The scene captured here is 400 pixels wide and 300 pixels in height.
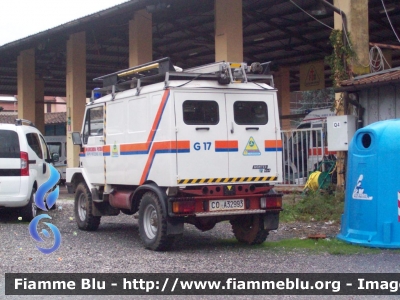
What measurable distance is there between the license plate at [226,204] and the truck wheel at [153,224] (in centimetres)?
74

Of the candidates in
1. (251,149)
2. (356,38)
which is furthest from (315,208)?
(356,38)

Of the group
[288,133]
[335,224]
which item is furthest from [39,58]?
[335,224]

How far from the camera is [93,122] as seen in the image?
37.4 ft

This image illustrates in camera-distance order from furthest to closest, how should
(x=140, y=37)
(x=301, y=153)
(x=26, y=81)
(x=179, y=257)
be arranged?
(x=26, y=81) < (x=140, y=37) < (x=301, y=153) < (x=179, y=257)

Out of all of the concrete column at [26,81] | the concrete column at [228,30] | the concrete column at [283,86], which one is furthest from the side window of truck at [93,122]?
the concrete column at [283,86]

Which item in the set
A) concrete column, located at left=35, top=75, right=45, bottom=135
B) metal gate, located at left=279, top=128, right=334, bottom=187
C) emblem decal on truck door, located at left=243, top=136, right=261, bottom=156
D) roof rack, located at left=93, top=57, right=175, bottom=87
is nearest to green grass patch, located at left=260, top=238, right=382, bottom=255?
emblem decal on truck door, located at left=243, top=136, right=261, bottom=156

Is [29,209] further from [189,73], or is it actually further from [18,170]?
[189,73]

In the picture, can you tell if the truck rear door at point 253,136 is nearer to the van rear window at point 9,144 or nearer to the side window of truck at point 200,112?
the side window of truck at point 200,112

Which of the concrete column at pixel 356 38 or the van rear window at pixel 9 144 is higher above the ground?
the concrete column at pixel 356 38

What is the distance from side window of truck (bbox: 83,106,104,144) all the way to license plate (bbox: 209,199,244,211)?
2975mm

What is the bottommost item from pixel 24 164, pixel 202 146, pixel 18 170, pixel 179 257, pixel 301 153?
pixel 179 257

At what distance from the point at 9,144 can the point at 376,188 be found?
735cm

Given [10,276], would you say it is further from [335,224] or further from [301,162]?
[301,162]

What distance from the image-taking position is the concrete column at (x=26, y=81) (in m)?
24.8
